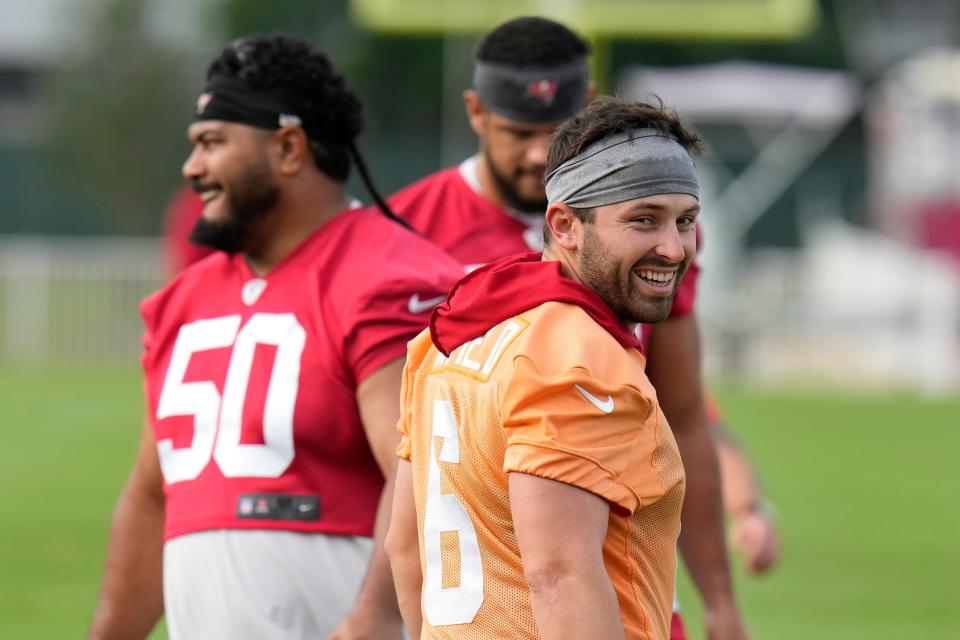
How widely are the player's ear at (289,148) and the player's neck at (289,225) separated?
0.17 feet

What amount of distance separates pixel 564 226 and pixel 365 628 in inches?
41.0

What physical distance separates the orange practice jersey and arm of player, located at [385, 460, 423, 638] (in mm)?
124

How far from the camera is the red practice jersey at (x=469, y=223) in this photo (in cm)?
453

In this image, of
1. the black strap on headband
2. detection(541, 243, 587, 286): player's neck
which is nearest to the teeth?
detection(541, 243, 587, 286): player's neck

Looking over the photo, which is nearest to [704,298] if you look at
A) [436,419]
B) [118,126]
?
[118,126]

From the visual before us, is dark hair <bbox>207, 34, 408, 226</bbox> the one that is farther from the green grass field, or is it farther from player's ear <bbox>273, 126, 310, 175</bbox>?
the green grass field

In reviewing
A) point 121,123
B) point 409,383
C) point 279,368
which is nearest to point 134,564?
point 279,368

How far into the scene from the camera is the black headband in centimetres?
422

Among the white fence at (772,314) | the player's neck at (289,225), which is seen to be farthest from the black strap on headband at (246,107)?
the white fence at (772,314)

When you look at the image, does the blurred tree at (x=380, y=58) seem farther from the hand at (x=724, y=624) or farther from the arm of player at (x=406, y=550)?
the arm of player at (x=406, y=550)

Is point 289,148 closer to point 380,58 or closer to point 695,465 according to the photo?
point 695,465

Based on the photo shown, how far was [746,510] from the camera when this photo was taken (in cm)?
527

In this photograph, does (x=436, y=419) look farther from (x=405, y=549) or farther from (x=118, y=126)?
(x=118, y=126)

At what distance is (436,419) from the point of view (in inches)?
124
